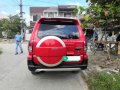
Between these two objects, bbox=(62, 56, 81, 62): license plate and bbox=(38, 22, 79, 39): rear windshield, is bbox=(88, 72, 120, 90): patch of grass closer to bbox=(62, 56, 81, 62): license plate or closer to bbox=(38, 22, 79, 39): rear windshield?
bbox=(62, 56, 81, 62): license plate

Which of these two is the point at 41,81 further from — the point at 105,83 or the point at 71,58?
the point at 105,83

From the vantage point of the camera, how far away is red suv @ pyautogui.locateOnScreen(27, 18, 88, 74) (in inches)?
356

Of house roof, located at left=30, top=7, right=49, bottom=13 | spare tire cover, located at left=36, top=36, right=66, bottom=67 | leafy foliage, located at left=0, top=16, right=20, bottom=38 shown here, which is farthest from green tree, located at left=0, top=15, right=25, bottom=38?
spare tire cover, located at left=36, top=36, right=66, bottom=67

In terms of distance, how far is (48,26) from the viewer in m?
9.80

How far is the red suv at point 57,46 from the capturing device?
9.04 m

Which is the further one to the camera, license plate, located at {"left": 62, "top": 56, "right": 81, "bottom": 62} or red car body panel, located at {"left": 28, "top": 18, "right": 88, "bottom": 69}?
license plate, located at {"left": 62, "top": 56, "right": 81, "bottom": 62}

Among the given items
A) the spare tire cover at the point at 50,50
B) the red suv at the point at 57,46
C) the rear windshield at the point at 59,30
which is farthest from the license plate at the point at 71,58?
the rear windshield at the point at 59,30

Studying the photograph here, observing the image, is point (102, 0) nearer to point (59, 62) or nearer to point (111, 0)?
point (111, 0)

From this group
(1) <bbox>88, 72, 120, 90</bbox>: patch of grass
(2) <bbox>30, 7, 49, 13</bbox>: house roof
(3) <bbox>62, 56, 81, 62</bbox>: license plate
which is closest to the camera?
(1) <bbox>88, 72, 120, 90</bbox>: patch of grass

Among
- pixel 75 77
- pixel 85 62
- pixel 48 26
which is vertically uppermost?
pixel 48 26

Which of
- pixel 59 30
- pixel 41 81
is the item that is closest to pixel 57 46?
pixel 59 30

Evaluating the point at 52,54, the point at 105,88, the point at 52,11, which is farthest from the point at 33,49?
the point at 52,11

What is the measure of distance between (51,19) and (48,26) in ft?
0.83

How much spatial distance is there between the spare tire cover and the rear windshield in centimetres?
47
